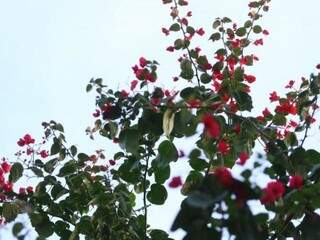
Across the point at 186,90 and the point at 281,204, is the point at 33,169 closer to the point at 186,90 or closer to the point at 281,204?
the point at 186,90

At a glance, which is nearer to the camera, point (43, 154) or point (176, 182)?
point (176, 182)

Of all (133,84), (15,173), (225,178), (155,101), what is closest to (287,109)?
(133,84)

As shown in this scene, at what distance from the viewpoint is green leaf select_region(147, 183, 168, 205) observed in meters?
3.23

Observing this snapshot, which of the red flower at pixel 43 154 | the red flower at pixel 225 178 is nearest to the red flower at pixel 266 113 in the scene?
the red flower at pixel 43 154

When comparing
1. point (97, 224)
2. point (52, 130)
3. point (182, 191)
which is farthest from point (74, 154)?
point (182, 191)

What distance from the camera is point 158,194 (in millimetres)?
3232

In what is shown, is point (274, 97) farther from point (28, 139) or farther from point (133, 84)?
point (28, 139)

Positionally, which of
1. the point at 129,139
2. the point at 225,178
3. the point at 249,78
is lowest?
the point at 225,178

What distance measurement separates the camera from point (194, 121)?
7.02 feet

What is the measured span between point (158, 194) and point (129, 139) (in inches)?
32.1

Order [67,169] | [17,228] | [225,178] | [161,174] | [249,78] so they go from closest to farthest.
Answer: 1. [225,178]
2. [17,228]
3. [161,174]
4. [67,169]
5. [249,78]

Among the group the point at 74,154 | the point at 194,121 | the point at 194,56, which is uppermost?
the point at 194,56

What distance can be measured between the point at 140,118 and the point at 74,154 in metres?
1.44

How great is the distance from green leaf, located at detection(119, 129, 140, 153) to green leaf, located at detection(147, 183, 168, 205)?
78 cm
